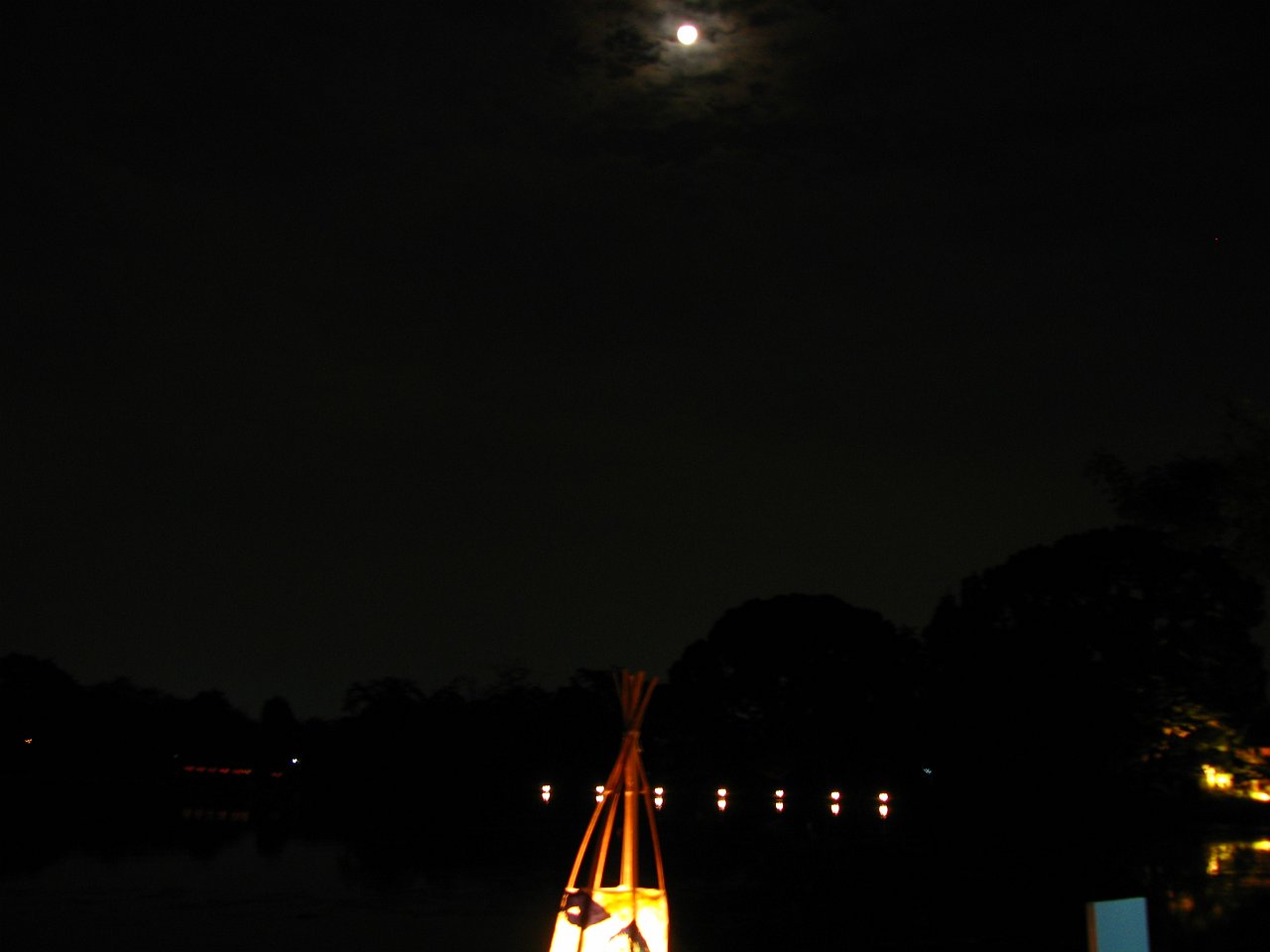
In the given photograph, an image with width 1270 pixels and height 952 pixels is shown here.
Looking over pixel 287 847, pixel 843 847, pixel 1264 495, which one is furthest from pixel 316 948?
pixel 843 847

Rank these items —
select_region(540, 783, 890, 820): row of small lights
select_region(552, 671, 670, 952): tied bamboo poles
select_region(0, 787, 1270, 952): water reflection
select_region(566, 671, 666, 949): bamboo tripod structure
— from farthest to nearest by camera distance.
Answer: select_region(540, 783, 890, 820): row of small lights
select_region(0, 787, 1270, 952): water reflection
select_region(566, 671, 666, 949): bamboo tripod structure
select_region(552, 671, 670, 952): tied bamboo poles

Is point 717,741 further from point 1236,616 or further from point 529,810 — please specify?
point 1236,616

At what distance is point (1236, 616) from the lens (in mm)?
28172

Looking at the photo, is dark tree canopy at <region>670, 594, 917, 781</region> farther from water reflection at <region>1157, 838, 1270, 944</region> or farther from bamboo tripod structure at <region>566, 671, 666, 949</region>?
bamboo tripod structure at <region>566, 671, 666, 949</region>

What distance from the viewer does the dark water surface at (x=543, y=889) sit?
10.8 meters

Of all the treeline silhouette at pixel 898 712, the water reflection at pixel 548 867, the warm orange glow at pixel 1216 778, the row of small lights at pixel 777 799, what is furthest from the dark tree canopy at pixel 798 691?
the warm orange glow at pixel 1216 778

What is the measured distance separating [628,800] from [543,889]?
7.93 metres

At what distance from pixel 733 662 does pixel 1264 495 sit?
25.3 metres

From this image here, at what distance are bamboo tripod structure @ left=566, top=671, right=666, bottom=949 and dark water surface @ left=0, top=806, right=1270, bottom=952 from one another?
3814mm

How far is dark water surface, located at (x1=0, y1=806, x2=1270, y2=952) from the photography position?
35.3 feet

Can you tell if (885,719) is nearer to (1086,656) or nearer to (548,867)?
(1086,656)

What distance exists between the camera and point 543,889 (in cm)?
1437

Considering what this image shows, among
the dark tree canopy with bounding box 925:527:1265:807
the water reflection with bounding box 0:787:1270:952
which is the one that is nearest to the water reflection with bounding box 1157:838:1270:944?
the water reflection with bounding box 0:787:1270:952

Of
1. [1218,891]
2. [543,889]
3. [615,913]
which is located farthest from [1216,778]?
[615,913]
